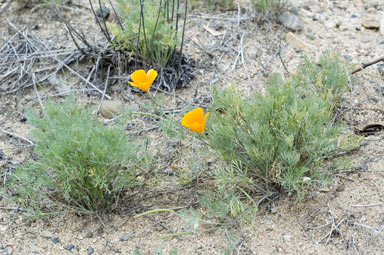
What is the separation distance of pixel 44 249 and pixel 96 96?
145 cm

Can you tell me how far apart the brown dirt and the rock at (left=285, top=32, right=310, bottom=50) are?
0.14 feet

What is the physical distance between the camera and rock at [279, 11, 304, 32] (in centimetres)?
405

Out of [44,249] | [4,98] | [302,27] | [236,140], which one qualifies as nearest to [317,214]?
[236,140]

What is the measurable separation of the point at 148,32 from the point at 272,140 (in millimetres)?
1503

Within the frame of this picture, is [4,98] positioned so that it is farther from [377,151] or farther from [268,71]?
[377,151]

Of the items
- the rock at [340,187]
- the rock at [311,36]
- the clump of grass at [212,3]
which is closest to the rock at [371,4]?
the rock at [311,36]

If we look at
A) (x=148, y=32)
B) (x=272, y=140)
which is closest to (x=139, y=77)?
(x=272, y=140)

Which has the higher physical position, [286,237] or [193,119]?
[193,119]

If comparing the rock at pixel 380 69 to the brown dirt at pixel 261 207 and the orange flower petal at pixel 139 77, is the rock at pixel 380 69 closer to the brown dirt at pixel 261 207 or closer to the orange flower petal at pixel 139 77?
the brown dirt at pixel 261 207

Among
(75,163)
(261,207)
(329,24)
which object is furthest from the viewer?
(329,24)

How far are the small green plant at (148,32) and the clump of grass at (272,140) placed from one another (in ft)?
3.26

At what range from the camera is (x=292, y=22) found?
4.05 metres

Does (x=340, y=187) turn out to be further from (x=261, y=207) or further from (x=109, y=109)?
(x=109, y=109)

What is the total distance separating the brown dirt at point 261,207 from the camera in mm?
2443
